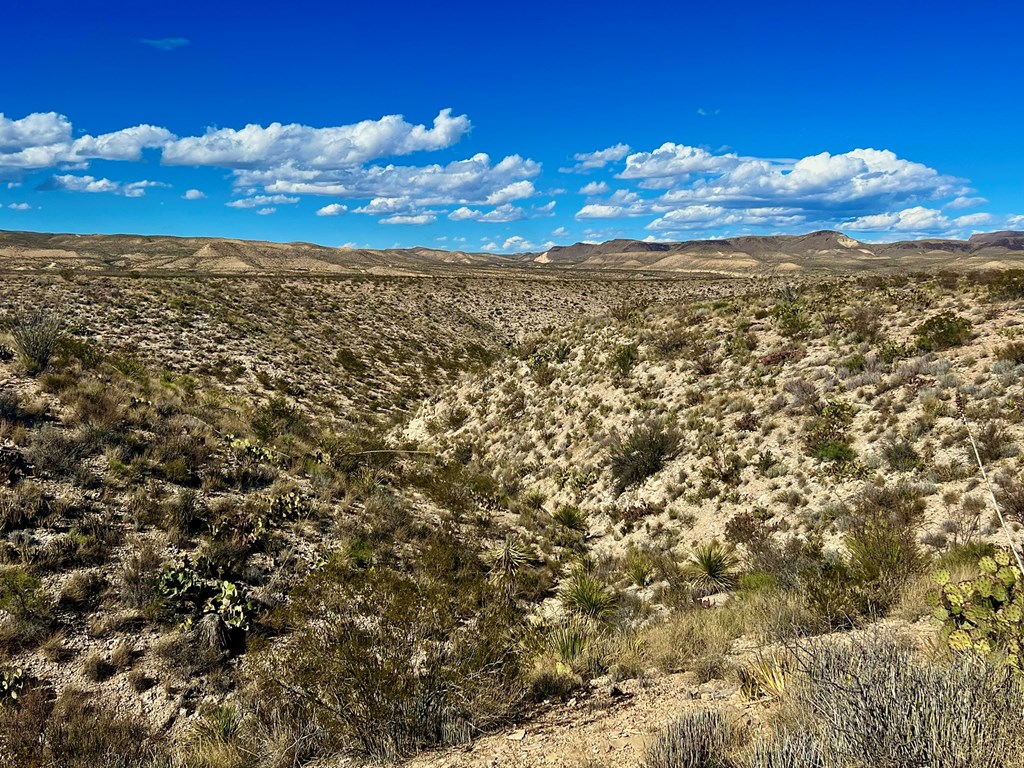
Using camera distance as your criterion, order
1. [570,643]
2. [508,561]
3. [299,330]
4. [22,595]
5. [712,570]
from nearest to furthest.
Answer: [570,643]
[22,595]
[712,570]
[508,561]
[299,330]

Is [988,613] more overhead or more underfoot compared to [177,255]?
more underfoot

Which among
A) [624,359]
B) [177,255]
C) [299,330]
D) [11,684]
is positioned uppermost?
[177,255]

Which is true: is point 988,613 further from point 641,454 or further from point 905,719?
point 641,454

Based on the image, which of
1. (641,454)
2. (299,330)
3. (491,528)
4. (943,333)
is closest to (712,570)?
(491,528)

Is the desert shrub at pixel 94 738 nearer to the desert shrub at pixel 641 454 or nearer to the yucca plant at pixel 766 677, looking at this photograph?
the yucca plant at pixel 766 677

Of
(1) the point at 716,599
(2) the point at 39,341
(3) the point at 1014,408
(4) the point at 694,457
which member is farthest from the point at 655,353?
(2) the point at 39,341

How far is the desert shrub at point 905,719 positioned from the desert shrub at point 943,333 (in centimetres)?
1548

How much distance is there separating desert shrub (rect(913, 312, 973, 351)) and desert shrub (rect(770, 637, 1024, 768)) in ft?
50.8

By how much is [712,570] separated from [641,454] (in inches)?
229

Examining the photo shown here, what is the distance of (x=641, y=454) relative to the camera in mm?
16203

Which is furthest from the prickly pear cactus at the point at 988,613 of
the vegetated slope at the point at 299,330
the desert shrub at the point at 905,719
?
the vegetated slope at the point at 299,330

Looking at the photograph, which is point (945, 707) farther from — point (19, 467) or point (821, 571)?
point (19, 467)

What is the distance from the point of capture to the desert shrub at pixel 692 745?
424 cm

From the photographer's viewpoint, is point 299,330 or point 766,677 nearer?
point 766,677
